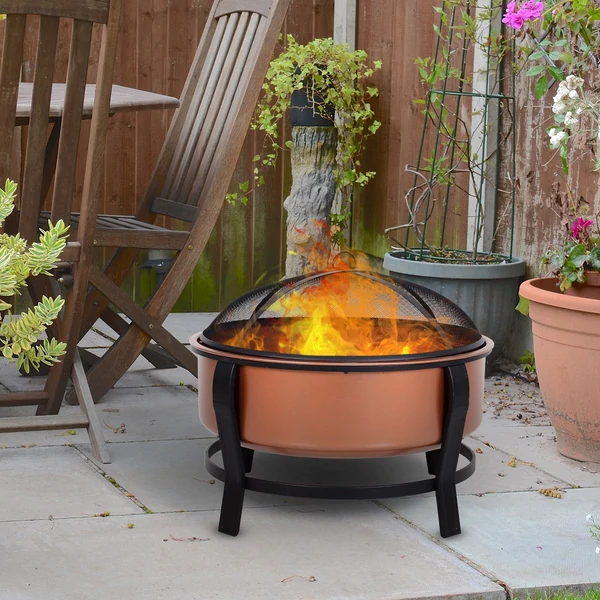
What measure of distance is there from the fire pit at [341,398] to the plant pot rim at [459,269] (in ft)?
4.43

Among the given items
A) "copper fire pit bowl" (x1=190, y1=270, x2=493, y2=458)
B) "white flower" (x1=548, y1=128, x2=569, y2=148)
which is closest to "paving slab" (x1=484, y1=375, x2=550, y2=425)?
"white flower" (x1=548, y1=128, x2=569, y2=148)

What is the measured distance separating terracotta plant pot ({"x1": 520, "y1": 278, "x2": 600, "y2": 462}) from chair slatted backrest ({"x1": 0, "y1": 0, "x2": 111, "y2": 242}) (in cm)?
146

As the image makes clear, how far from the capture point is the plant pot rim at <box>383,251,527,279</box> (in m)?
4.06

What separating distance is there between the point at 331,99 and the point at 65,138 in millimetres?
2389

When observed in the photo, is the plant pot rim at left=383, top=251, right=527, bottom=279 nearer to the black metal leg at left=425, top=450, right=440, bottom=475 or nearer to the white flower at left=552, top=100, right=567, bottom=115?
the white flower at left=552, top=100, right=567, bottom=115

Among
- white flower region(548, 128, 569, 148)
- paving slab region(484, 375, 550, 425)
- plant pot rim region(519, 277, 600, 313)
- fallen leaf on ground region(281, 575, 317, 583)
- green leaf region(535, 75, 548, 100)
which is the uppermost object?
green leaf region(535, 75, 548, 100)

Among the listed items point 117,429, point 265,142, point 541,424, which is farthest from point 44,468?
point 265,142

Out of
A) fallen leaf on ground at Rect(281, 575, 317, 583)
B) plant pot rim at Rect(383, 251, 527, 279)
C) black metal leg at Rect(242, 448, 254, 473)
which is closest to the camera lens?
fallen leaf on ground at Rect(281, 575, 317, 583)

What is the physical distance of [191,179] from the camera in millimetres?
3932

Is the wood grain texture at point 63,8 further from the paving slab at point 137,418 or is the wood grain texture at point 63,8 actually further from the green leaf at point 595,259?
the green leaf at point 595,259

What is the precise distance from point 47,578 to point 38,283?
6.20 feet

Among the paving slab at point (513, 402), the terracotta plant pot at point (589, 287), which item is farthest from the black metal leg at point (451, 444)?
the paving slab at point (513, 402)

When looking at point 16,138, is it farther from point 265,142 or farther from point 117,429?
point 117,429

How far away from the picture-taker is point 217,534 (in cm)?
251
